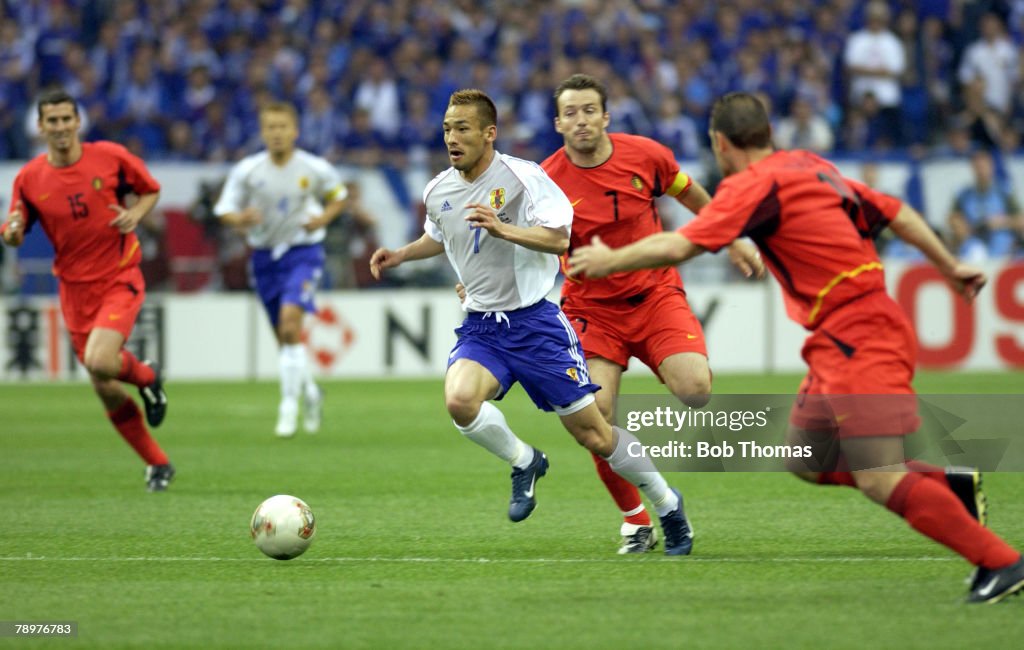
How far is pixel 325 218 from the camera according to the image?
13.6 meters

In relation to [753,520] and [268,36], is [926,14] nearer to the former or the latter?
[268,36]

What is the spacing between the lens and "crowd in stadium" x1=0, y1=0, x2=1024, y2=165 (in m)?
21.5

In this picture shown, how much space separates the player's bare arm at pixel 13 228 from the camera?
9859 millimetres

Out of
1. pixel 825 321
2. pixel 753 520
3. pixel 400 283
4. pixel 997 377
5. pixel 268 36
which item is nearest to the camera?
pixel 825 321

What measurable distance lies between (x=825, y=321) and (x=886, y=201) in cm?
57

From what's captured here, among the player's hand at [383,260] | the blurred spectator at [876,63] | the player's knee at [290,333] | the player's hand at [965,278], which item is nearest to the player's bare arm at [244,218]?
the player's knee at [290,333]

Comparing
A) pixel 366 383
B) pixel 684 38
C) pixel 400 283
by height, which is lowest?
pixel 366 383

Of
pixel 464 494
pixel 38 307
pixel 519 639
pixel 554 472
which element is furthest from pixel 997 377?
pixel 519 639

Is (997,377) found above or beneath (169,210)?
beneath

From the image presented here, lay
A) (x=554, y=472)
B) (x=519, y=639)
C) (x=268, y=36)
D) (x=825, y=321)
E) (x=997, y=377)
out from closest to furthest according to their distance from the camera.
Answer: (x=519, y=639) → (x=825, y=321) → (x=554, y=472) → (x=997, y=377) → (x=268, y=36)

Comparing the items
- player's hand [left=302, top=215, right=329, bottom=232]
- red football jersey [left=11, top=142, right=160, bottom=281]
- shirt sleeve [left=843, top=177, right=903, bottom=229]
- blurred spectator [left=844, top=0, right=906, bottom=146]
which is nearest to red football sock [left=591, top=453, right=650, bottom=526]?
shirt sleeve [left=843, top=177, right=903, bottom=229]

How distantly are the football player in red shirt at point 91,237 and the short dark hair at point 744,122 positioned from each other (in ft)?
17.1

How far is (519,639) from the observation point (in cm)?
565

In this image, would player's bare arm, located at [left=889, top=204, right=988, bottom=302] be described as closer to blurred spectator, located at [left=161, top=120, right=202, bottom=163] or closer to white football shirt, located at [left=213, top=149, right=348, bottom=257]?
white football shirt, located at [left=213, top=149, right=348, bottom=257]
